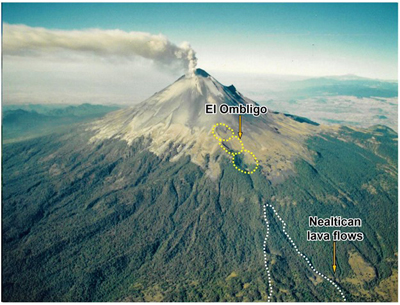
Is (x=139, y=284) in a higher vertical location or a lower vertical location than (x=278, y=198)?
lower

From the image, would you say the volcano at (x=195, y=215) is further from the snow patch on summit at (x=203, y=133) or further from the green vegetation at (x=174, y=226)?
the snow patch on summit at (x=203, y=133)

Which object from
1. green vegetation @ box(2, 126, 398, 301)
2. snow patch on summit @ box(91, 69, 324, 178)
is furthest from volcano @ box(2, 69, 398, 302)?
snow patch on summit @ box(91, 69, 324, 178)

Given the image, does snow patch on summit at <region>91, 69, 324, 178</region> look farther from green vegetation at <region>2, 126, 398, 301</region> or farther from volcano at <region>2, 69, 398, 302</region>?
green vegetation at <region>2, 126, 398, 301</region>

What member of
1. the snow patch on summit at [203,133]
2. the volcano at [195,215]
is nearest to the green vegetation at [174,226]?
the volcano at [195,215]

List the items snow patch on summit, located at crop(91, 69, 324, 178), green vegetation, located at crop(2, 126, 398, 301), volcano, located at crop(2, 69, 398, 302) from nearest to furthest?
green vegetation, located at crop(2, 126, 398, 301)
volcano, located at crop(2, 69, 398, 302)
snow patch on summit, located at crop(91, 69, 324, 178)

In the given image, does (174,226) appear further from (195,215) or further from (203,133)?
(203,133)

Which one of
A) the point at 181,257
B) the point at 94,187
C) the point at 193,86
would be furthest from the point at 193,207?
the point at 193,86

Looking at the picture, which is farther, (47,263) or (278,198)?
(278,198)

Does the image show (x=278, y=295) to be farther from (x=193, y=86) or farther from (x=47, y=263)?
(x=193, y=86)
